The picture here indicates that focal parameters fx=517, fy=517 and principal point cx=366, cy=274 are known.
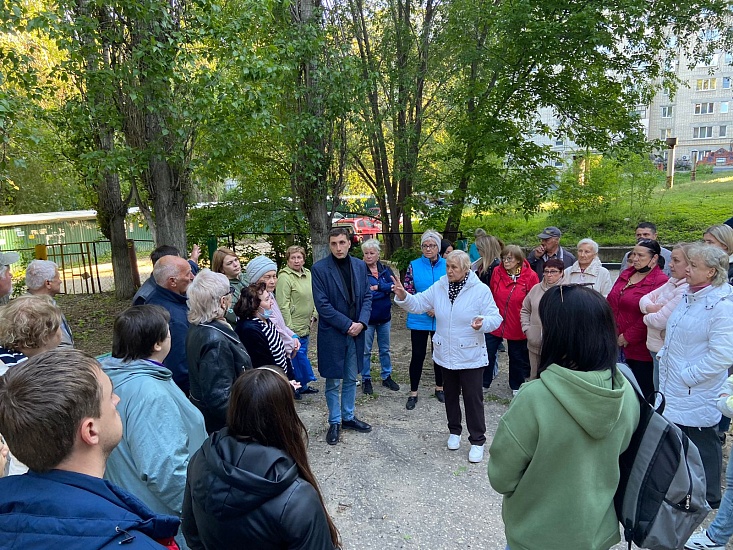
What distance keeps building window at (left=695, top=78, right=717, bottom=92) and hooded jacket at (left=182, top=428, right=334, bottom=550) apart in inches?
1981

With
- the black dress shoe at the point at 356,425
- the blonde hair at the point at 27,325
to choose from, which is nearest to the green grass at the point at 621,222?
the black dress shoe at the point at 356,425

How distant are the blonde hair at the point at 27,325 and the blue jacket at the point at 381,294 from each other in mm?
3355

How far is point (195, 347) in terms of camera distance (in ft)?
9.15

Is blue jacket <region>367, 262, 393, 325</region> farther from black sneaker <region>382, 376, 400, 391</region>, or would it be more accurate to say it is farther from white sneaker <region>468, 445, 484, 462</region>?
white sneaker <region>468, 445, 484, 462</region>

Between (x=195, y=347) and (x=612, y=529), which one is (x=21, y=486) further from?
(x=612, y=529)

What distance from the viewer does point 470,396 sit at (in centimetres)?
417

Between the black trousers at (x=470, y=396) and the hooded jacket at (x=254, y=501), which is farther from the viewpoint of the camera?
the black trousers at (x=470, y=396)

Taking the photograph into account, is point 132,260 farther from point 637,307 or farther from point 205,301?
point 637,307

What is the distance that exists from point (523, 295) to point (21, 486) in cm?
473

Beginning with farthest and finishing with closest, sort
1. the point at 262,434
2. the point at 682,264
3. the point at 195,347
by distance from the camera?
1. the point at 682,264
2. the point at 195,347
3. the point at 262,434

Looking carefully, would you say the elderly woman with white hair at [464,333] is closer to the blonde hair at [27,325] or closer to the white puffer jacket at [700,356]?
the white puffer jacket at [700,356]

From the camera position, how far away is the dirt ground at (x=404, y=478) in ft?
10.8

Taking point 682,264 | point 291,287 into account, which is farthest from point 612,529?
point 291,287

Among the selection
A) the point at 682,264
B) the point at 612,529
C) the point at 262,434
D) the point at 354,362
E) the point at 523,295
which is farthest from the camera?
the point at 523,295
